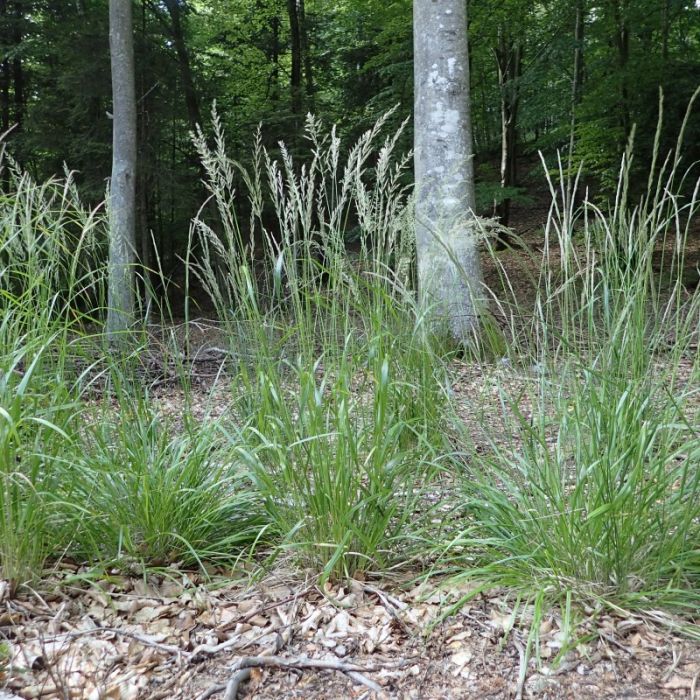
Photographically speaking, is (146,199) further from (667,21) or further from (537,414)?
(537,414)

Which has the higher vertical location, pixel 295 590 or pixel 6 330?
pixel 6 330

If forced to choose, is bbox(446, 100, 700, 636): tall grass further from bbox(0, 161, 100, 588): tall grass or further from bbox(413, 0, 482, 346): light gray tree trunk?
bbox(413, 0, 482, 346): light gray tree trunk

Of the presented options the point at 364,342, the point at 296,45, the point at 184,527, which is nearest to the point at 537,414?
the point at 364,342

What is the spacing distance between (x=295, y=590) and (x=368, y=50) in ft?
40.2

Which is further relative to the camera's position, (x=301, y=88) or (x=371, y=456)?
(x=301, y=88)

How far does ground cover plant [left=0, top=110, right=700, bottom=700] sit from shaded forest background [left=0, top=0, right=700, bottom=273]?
5.77 metres

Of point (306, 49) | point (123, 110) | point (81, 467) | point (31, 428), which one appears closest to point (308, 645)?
point (81, 467)

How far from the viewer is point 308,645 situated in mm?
1569

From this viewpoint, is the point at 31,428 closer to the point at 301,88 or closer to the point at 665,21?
the point at 665,21

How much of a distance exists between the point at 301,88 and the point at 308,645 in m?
10.5

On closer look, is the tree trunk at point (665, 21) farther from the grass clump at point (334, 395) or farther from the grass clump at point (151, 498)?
the grass clump at point (151, 498)

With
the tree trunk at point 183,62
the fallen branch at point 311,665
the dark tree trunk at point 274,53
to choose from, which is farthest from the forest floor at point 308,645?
the dark tree trunk at point 274,53

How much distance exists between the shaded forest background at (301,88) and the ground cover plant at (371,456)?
5.77 meters

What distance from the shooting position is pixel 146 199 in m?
9.48
